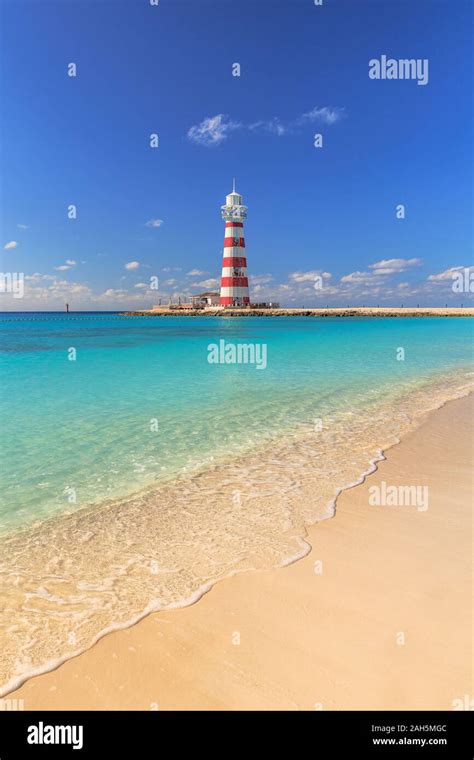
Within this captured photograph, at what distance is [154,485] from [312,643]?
4.16 m

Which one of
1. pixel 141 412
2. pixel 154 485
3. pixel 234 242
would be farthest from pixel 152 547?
pixel 234 242

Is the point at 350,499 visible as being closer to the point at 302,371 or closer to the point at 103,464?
the point at 103,464

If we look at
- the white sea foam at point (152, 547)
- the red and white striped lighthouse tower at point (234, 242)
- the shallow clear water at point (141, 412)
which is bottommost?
the white sea foam at point (152, 547)

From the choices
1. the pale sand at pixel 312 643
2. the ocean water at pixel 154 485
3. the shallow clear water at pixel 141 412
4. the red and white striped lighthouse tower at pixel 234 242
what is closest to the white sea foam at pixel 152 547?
the ocean water at pixel 154 485

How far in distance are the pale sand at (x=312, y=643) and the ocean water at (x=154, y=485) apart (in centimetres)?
28

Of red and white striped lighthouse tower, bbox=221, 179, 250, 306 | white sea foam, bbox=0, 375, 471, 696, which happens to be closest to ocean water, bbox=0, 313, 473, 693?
white sea foam, bbox=0, 375, 471, 696

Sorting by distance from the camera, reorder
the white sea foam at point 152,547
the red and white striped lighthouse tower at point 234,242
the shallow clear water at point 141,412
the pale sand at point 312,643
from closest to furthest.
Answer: the pale sand at point 312,643
the white sea foam at point 152,547
the shallow clear water at point 141,412
the red and white striped lighthouse tower at point 234,242

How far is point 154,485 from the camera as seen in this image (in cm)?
699

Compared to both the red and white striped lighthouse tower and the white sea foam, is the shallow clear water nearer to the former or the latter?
the white sea foam

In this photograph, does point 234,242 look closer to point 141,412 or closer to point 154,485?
point 141,412

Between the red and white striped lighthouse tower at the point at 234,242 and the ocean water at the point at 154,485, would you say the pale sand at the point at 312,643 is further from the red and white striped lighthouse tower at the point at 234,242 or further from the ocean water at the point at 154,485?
the red and white striped lighthouse tower at the point at 234,242

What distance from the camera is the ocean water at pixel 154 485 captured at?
4023 millimetres
